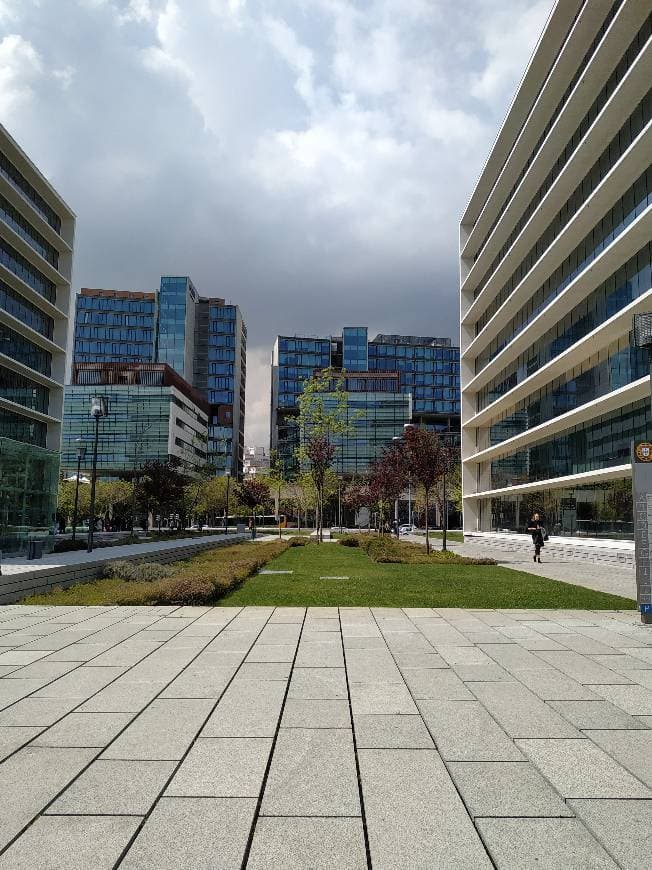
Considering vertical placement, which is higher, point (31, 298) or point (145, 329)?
point (145, 329)

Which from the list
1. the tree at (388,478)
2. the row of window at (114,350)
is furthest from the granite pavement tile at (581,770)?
the row of window at (114,350)

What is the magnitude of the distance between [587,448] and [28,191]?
44.4 metres

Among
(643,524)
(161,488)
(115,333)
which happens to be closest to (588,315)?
(643,524)

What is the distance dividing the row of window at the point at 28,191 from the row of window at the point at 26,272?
14.5 feet

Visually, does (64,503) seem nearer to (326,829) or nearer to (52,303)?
(52,303)

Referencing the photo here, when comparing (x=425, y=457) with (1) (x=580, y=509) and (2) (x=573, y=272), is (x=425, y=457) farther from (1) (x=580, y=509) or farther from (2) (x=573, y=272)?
(2) (x=573, y=272)

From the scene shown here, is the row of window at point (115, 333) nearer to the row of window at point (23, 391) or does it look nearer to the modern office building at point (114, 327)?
the modern office building at point (114, 327)

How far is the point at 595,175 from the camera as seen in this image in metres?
30.7

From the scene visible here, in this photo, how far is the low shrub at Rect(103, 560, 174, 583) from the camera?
16.8 m

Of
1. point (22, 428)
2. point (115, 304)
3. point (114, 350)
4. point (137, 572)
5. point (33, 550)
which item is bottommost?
point (137, 572)

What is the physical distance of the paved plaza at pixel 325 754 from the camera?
10.8 feet

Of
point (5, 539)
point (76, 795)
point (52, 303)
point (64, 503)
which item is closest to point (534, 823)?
point (76, 795)

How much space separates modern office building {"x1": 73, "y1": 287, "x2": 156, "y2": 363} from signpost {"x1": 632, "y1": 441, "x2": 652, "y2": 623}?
12164cm

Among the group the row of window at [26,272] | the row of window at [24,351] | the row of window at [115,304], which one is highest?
the row of window at [115,304]
